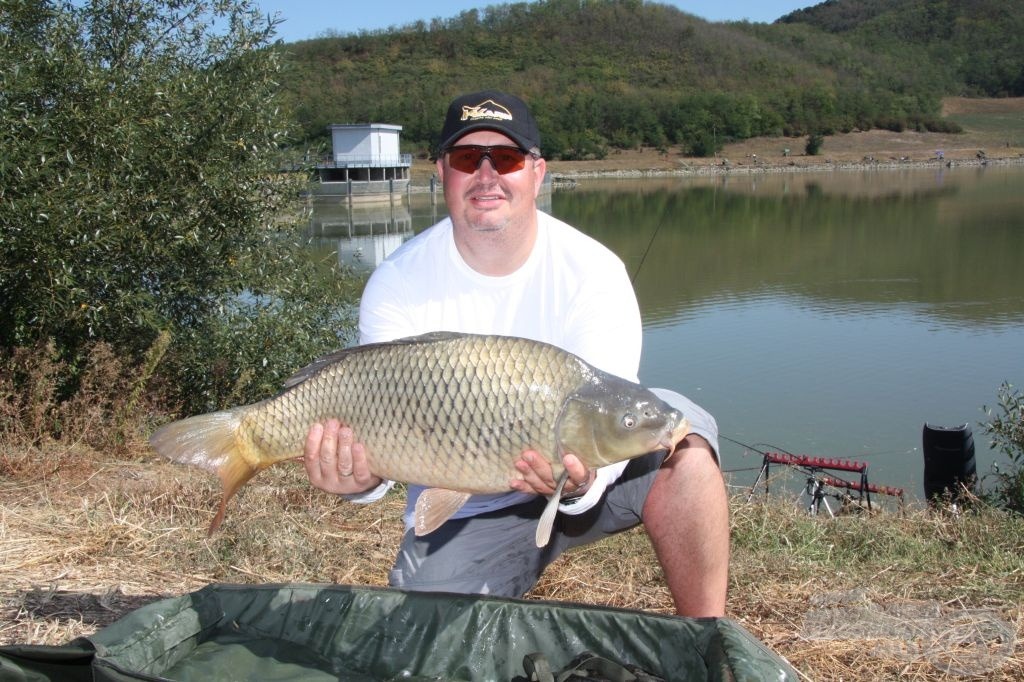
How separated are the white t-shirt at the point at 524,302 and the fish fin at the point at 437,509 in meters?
0.17

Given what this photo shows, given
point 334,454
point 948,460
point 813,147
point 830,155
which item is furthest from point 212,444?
point 830,155

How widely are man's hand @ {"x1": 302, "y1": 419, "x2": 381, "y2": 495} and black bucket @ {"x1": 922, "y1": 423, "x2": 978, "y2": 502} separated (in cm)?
315

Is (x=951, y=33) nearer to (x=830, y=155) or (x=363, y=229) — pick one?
(x=830, y=155)

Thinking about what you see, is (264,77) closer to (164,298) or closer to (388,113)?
(164,298)

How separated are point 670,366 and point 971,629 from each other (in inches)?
248

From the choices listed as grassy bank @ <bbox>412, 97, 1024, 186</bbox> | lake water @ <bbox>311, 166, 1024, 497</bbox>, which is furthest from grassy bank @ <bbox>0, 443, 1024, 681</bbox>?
grassy bank @ <bbox>412, 97, 1024, 186</bbox>

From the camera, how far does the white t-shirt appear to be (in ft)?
5.97

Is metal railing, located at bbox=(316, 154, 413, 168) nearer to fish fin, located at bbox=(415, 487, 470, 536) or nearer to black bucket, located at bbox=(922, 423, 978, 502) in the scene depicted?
black bucket, located at bbox=(922, 423, 978, 502)

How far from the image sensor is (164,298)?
4.66 metres

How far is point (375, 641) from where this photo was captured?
1.71m

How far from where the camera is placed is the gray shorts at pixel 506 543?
5.98 feet

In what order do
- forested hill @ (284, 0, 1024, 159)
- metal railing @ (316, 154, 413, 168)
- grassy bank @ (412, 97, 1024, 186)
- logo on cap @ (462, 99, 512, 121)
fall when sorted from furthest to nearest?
forested hill @ (284, 0, 1024, 159)
grassy bank @ (412, 97, 1024, 186)
metal railing @ (316, 154, 413, 168)
logo on cap @ (462, 99, 512, 121)

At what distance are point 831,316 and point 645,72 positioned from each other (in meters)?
73.1

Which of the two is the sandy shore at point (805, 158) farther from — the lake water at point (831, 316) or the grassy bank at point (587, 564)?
the grassy bank at point (587, 564)
